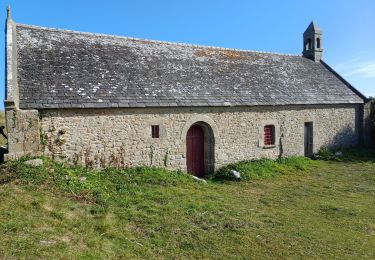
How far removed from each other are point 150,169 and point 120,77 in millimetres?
4141

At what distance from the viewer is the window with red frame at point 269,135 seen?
55.7ft

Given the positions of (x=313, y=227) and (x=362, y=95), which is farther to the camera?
(x=362, y=95)

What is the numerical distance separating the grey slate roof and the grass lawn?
9.61ft

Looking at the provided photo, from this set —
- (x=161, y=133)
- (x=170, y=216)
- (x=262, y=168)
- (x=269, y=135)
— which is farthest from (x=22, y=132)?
(x=269, y=135)

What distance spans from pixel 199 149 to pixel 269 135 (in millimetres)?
4152

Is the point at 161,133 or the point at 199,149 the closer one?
the point at 161,133

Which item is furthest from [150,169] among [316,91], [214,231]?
[316,91]

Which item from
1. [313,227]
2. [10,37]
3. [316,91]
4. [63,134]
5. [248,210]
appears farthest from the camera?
[316,91]

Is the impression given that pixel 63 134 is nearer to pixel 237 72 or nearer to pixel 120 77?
pixel 120 77

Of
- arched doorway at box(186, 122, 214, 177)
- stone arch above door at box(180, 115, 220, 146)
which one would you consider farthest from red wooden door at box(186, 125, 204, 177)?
stone arch above door at box(180, 115, 220, 146)

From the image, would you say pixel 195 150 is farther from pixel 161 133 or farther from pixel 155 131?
pixel 155 131

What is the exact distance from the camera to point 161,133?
13.7 m

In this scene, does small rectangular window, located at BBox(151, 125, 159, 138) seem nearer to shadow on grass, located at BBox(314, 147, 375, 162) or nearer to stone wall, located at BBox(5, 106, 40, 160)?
stone wall, located at BBox(5, 106, 40, 160)

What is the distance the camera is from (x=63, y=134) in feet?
39.3
